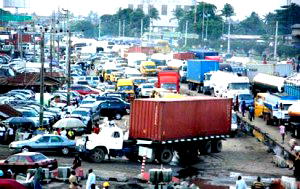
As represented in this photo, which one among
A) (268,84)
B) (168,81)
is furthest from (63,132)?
(268,84)

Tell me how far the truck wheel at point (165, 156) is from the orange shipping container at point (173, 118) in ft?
1.84

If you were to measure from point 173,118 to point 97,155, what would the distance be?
133 inches

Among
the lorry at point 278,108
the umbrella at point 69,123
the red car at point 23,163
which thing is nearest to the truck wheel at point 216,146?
the umbrella at point 69,123

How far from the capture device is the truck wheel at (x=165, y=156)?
31062 mm

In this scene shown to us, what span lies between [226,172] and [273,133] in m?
11.3

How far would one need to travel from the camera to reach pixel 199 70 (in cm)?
6322

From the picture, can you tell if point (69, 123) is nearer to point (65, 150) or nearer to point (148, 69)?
point (65, 150)

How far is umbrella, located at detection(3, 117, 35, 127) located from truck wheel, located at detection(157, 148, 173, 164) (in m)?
8.74

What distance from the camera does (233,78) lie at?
53.1 metres

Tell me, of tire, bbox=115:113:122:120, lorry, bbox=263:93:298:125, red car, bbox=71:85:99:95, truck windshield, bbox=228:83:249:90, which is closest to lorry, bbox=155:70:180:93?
red car, bbox=71:85:99:95

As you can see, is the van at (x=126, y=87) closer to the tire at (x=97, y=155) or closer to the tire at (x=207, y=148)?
the tire at (x=207, y=148)

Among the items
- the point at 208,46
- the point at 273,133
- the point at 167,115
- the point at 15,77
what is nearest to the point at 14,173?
the point at 167,115

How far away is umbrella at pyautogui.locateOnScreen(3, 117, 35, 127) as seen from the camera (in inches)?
1449

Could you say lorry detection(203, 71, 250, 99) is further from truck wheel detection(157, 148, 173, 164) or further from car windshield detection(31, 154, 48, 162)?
car windshield detection(31, 154, 48, 162)
